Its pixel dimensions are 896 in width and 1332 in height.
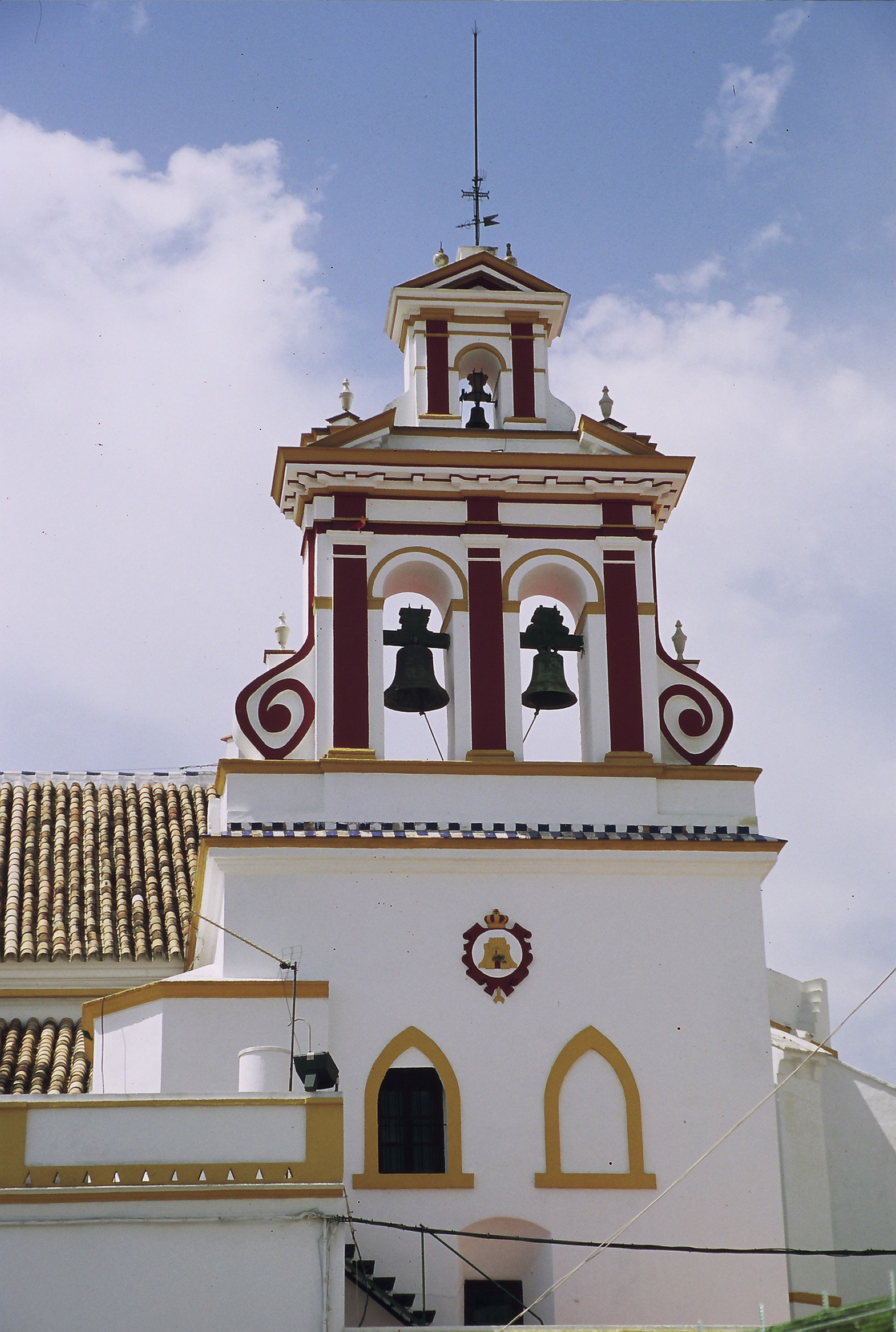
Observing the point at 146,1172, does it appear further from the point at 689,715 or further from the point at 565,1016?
the point at 689,715

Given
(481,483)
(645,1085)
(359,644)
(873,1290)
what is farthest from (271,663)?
(873,1290)

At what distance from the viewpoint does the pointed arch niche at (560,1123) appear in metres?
16.3

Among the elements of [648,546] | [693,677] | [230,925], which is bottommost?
[230,925]

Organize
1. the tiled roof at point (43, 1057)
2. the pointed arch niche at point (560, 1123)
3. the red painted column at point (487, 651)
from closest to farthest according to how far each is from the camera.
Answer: the pointed arch niche at point (560, 1123), the red painted column at point (487, 651), the tiled roof at point (43, 1057)

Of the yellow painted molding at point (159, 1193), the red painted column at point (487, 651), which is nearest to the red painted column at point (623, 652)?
the red painted column at point (487, 651)

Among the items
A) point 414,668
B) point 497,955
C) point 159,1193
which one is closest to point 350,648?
point 414,668

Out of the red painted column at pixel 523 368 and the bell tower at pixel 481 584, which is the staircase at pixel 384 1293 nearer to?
the bell tower at pixel 481 584

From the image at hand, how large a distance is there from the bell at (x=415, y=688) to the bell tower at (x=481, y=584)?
0.7 inches

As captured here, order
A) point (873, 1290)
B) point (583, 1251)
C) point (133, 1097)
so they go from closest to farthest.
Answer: point (133, 1097) < point (583, 1251) < point (873, 1290)

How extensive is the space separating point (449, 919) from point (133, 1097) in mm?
3817

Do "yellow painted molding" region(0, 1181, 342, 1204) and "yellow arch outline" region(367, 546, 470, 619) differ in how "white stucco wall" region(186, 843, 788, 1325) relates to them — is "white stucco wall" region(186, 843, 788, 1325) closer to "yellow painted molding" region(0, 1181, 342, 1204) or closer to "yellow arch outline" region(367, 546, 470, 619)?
"yellow painted molding" region(0, 1181, 342, 1204)

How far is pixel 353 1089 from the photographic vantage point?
640 inches

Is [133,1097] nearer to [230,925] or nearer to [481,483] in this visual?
[230,925]

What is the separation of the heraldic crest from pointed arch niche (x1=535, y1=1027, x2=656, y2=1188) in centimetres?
72
